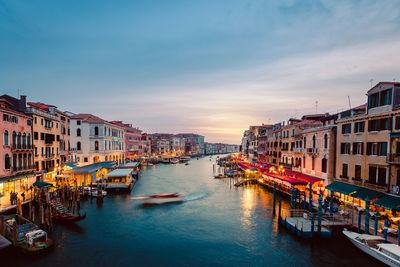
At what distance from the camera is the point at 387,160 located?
20.2 metres

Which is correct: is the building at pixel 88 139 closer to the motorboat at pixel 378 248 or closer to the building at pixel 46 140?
the building at pixel 46 140

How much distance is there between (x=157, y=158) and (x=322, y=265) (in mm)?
103349

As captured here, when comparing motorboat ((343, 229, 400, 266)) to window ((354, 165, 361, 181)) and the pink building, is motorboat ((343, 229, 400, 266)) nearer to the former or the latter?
window ((354, 165, 361, 181))

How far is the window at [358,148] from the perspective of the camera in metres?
23.8

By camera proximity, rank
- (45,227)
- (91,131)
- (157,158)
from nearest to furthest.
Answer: (45,227) < (91,131) < (157,158)

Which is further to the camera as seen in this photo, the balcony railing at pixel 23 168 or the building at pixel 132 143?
the building at pixel 132 143

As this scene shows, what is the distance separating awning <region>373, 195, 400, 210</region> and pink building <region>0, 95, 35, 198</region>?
35.4 meters

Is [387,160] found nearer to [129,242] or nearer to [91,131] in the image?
[129,242]

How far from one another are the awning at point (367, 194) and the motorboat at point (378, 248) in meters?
3.64

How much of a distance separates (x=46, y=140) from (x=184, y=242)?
28.1 m

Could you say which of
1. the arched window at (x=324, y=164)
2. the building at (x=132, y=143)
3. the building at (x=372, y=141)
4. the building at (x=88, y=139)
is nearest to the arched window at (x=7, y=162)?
the building at (x=88, y=139)

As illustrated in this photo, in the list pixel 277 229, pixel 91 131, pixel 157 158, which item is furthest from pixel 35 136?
pixel 157 158

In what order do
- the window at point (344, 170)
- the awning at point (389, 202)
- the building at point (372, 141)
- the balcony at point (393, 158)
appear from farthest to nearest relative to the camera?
the window at point (344, 170), the building at point (372, 141), the balcony at point (393, 158), the awning at point (389, 202)

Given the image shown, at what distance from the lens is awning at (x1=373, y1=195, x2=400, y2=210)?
60.0ft
